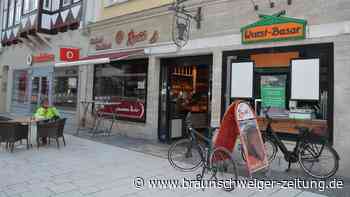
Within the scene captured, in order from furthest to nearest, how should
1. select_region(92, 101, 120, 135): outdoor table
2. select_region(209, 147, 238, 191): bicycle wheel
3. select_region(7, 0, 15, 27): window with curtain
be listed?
1. select_region(7, 0, 15, 27): window with curtain
2. select_region(92, 101, 120, 135): outdoor table
3. select_region(209, 147, 238, 191): bicycle wheel

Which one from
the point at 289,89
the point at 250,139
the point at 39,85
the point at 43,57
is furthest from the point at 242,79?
the point at 39,85

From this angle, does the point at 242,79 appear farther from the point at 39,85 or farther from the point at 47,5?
the point at 39,85

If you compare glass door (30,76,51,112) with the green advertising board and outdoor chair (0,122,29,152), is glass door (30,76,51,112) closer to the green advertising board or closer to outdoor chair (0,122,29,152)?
outdoor chair (0,122,29,152)

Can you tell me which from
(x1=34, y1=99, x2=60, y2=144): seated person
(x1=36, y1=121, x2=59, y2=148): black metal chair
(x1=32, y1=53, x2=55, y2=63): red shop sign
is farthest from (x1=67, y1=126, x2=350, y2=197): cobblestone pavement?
(x1=32, y1=53, x2=55, y2=63): red shop sign

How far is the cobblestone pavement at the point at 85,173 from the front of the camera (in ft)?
15.6

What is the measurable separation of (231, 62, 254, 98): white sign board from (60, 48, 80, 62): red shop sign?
7.69 meters

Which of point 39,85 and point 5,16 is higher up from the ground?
point 5,16

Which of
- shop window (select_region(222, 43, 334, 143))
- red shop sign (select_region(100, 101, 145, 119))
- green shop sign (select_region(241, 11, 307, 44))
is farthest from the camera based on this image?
red shop sign (select_region(100, 101, 145, 119))

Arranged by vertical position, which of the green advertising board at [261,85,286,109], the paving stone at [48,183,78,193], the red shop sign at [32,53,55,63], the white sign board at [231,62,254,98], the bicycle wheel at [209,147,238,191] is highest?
the red shop sign at [32,53,55,63]

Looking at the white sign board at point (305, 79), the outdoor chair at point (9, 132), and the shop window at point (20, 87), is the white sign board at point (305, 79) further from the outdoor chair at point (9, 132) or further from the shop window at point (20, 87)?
the shop window at point (20, 87)

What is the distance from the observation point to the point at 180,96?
997cm

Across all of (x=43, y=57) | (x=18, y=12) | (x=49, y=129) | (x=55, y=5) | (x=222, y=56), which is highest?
(x=18, y=12)

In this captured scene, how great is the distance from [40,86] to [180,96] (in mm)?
9619

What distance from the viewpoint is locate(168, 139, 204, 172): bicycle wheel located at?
597 cm
